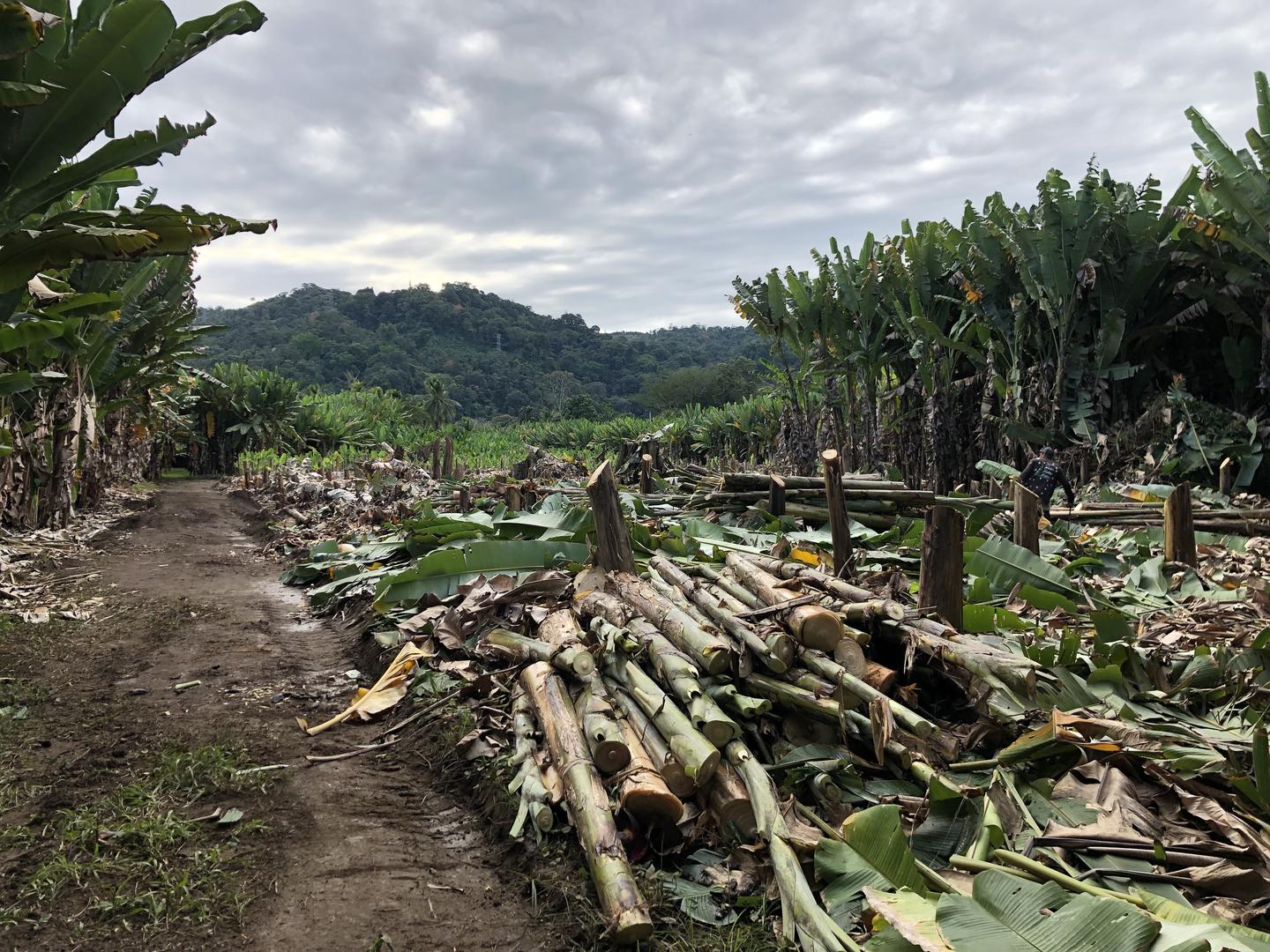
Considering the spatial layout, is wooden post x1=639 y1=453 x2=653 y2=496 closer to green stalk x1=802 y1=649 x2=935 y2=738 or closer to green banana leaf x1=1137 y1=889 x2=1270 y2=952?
green stalk x1=802 y1=649 x2=935 y2=738

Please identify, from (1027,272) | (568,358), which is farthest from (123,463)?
(568,358)

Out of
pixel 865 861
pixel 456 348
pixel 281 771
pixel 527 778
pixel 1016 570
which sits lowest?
pixel 281 771

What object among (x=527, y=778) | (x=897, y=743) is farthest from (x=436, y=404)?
(x=897, y=743)

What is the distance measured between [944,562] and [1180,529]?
7.53ft

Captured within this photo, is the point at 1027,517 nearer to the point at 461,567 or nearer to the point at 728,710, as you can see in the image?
the point at 728,710

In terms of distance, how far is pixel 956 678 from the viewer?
2934 mm

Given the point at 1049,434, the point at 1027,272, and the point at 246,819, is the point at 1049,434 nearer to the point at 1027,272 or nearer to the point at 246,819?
the point at 1027,272

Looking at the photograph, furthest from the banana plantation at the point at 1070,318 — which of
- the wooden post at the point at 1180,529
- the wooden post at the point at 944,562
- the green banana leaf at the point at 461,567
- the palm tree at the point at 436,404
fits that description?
the palm tree at the point at 436,404

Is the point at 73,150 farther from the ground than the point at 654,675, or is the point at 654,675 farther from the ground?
the point at 73,150

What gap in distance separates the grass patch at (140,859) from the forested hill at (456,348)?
5419 centimetres

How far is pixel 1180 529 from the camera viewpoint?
182 inches

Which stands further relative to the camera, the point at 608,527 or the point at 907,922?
the point at 608,527

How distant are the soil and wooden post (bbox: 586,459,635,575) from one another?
1.62 metres

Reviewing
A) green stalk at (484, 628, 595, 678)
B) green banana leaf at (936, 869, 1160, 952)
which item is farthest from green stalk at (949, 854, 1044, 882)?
green stalk at (484, 628, 595, 678)
